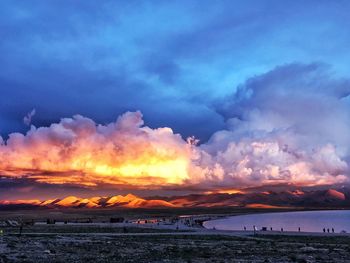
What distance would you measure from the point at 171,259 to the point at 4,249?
50.5 feet

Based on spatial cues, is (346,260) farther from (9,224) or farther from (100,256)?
(9,224)

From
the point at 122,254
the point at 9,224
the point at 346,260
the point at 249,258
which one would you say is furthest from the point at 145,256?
the point at 9,224

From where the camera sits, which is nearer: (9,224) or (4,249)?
(4,249)

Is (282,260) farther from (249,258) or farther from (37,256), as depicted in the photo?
(37,256)

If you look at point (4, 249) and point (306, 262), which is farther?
point (4, 249)

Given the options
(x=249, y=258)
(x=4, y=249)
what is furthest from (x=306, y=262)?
(x=4, y=249)

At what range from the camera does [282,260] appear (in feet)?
125

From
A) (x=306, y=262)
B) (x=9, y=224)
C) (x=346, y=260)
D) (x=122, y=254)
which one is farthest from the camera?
(x=9, y=224)

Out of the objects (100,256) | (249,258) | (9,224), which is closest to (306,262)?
(249,258)

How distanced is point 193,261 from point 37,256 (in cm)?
1186

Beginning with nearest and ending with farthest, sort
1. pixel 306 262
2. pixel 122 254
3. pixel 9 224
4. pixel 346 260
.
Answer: pixel 306 262 → pixel 346 260 → pixel 122 254 → pixel 9 224

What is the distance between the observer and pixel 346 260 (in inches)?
1527

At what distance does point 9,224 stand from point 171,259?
90.8 metres

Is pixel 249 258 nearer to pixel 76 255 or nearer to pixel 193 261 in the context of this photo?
pixel 193 261
